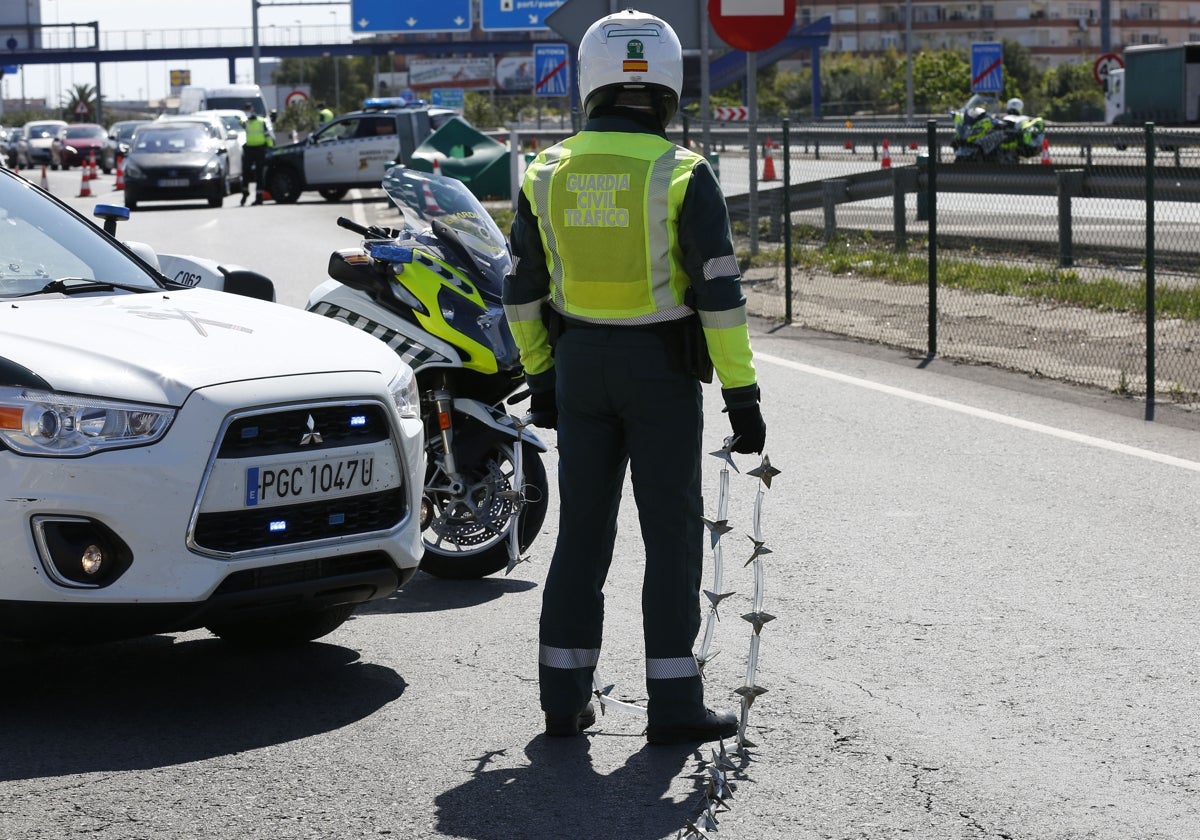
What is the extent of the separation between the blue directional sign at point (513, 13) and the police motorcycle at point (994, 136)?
31.6 meters

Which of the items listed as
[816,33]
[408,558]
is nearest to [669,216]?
[408,558]

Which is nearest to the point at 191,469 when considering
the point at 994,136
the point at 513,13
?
the point at 994,136

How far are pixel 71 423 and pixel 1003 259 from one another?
12.3 m

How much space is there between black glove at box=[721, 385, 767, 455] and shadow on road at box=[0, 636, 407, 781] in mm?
1379

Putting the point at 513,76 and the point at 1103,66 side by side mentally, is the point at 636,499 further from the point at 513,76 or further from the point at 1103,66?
the point at 513,76

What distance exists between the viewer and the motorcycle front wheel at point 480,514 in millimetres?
6449

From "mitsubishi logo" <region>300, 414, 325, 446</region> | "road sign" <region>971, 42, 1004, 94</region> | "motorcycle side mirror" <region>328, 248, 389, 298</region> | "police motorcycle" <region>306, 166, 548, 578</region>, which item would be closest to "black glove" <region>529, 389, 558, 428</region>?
"mitsubishi logo" <region>300, 414, 325, 446</region>

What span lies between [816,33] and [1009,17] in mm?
52771

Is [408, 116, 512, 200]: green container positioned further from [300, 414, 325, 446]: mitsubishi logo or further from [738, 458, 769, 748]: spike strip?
[738, 458, 769, 748]: spike strip

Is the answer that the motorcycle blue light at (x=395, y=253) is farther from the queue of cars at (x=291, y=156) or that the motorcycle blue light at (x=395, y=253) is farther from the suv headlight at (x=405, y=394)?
the queue of cars at (x=291, y=156)

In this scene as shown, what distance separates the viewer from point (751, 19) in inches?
676

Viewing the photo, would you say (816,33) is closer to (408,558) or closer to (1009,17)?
(1009,17)

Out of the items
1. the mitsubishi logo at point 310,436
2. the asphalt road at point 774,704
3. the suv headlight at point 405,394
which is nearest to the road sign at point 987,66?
the asphalt road at point 774,704

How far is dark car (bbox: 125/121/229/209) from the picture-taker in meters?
33.2
